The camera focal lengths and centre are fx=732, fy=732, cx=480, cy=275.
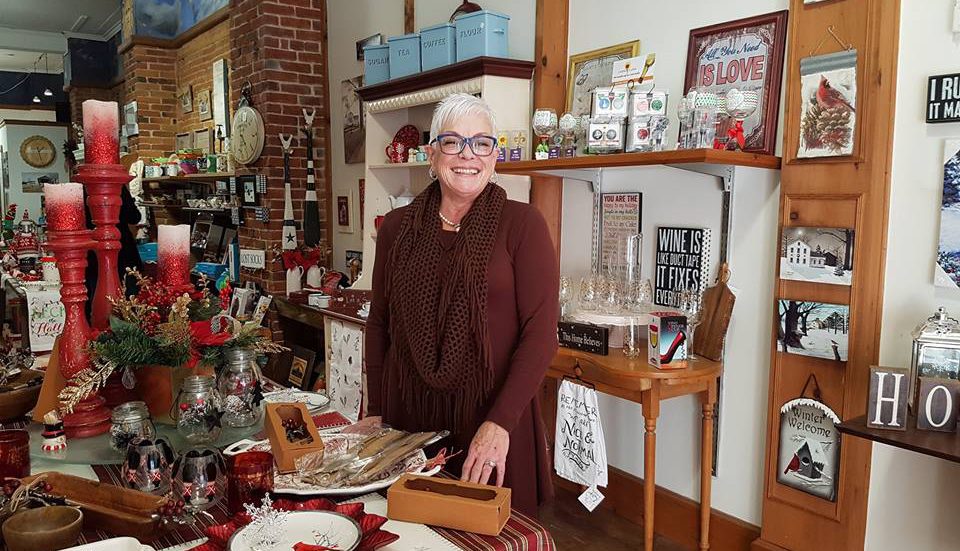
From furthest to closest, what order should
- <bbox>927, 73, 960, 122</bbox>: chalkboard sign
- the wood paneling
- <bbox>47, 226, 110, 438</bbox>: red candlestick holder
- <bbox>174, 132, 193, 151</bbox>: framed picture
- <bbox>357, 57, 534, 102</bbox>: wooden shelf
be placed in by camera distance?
<bbox>174, 132, 193, 151</bbox>: framed picture < <bbox>357, 57, 534, 102</bbox>: wooden shelf < the wood paneling < <bbox>927, 73, 960, 122</bbox>: chalkboard sign < <bbox>47, 226, 110, 438</bbox>: red candlestick holder

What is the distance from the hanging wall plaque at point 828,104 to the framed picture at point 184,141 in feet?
21.8

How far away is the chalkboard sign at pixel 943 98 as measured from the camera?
2137 mm

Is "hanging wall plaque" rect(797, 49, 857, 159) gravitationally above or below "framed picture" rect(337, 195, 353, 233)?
above

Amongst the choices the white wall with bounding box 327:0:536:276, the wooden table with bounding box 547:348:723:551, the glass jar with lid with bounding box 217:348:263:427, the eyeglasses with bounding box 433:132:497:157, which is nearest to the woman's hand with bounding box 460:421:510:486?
the glass jar with lid with bounding box 217:348:263:427

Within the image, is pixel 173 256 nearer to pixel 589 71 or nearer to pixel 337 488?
pixel 337 488

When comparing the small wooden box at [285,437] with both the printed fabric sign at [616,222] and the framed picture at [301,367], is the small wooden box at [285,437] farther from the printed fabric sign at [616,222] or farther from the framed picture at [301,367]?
the framed picture at [301,367]

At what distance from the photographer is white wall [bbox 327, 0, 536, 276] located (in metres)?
4.45

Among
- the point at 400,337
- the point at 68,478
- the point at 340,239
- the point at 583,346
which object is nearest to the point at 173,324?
Result: the point at 68,478

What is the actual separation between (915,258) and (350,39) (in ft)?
13.1

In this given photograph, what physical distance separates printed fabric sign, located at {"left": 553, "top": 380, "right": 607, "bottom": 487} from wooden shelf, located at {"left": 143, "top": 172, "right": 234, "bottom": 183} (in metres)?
3.98

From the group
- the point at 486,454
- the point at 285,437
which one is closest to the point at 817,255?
the point at 486,454

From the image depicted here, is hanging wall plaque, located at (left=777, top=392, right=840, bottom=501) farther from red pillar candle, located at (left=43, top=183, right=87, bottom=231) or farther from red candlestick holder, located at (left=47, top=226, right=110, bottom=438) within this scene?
red pillar candle, located at (left=43, top=183, right=87, bottom=231)

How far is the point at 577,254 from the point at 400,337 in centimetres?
166

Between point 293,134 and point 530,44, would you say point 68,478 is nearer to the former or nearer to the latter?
point 530,44
